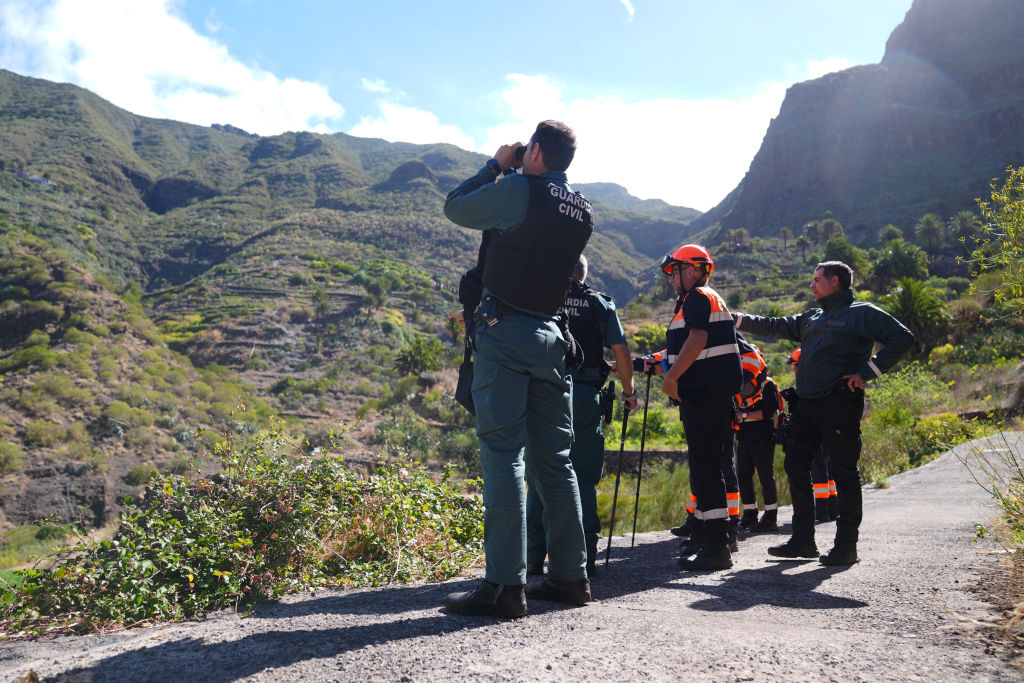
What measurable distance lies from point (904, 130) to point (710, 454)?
484 feet

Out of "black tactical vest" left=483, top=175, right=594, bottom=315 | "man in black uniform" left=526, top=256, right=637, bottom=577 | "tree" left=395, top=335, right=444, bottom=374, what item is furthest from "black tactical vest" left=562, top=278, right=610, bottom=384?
"tree" left=395, top=335, right=444, bottom=374

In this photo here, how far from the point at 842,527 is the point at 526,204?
2.82 metres

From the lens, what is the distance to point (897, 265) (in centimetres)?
4359

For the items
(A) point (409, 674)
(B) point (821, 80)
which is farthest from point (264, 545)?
(B) point (821, 80)

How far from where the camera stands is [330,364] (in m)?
57.4

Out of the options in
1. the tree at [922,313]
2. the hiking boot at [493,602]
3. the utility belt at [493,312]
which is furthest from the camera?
the tree at [922,313]

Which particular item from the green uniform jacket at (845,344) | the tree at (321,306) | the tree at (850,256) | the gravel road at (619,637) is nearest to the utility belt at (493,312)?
the gravel road at (619,637)

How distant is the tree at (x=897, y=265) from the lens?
4319cm

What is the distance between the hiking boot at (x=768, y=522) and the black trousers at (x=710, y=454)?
1961 mm

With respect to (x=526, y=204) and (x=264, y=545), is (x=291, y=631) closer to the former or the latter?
(x=264, y=545)

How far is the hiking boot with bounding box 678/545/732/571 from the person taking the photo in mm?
3842

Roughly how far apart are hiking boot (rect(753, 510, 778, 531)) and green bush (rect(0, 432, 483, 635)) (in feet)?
8.43

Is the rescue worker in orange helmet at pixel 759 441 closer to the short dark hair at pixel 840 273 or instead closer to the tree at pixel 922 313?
the short dark hair at pixel 840 273

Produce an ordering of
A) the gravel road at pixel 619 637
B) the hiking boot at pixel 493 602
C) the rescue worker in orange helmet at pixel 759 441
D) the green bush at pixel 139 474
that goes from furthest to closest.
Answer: the green bush at pixel 139 474, the rescue worker in orange helmet at pixel 759 441, the hiking boot at pixel 493 602, the gravel road at pixel 619 637
